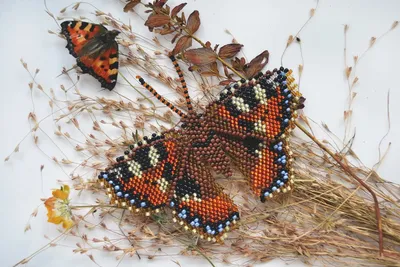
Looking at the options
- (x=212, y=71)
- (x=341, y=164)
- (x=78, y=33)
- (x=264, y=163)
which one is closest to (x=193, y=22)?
(x=212, y=71)

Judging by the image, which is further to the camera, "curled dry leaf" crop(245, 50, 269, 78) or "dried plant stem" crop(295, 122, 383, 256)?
"curled dry leaf" crop(245, 50, 269, 78)

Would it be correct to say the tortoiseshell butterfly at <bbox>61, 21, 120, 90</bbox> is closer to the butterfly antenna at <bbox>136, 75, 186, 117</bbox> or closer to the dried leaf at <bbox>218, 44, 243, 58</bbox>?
the butterfly antenna at <bbox>136, 75, 186, 117</bbox>

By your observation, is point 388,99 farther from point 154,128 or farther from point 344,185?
point 154,128

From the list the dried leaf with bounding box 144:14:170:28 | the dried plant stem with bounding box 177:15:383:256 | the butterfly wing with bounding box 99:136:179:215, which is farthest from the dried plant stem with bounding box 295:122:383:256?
the dried leaf with bounding box 144:14:170:28

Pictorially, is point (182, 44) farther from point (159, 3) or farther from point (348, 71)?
point (348, 71)

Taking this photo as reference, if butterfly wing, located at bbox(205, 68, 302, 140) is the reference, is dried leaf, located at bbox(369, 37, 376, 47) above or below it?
above

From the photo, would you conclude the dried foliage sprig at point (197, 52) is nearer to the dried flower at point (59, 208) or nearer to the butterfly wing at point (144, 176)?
the butterfly wing at point (144, 176)

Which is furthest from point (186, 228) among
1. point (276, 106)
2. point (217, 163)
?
point (276, 106)
